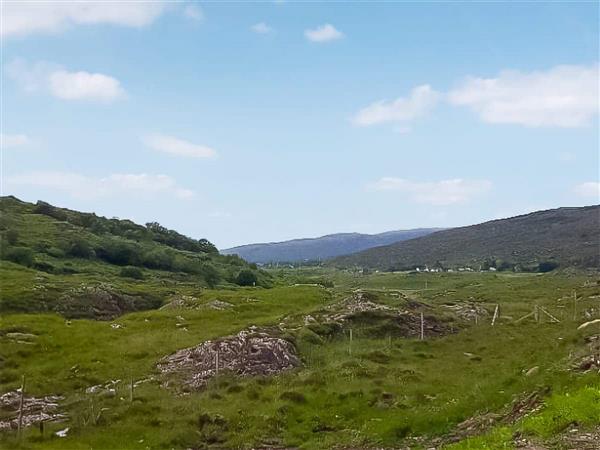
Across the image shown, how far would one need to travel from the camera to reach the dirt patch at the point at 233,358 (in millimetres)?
45344

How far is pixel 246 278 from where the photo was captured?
137500 millimetres

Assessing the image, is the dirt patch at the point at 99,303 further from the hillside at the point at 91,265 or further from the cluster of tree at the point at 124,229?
the cluster of tree at the point at 124,229

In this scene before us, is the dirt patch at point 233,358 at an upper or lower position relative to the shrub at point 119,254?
lower

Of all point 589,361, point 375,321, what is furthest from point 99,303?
point 589,361

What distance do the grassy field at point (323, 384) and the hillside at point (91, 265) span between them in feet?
51.3

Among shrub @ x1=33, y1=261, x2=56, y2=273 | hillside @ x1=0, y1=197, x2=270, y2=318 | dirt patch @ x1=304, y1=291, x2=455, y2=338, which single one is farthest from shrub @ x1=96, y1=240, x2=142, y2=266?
dirt patch @ x1=304, y1=291, x2=455, y2=338

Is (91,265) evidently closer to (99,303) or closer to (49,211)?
(99,303)

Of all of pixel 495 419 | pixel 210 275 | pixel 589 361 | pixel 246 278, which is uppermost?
pixel 210 275

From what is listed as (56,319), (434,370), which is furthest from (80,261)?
(434,370)

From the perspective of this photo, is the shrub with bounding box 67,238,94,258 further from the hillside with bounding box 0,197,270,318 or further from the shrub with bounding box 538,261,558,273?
the shrub with bounding box 538,261,558,273

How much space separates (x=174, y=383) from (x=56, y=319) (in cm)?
2675

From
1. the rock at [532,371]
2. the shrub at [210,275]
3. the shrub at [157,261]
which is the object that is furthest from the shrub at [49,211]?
the rock at [532,371]

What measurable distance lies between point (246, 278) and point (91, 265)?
102 feet

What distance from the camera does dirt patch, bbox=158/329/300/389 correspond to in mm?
45344
